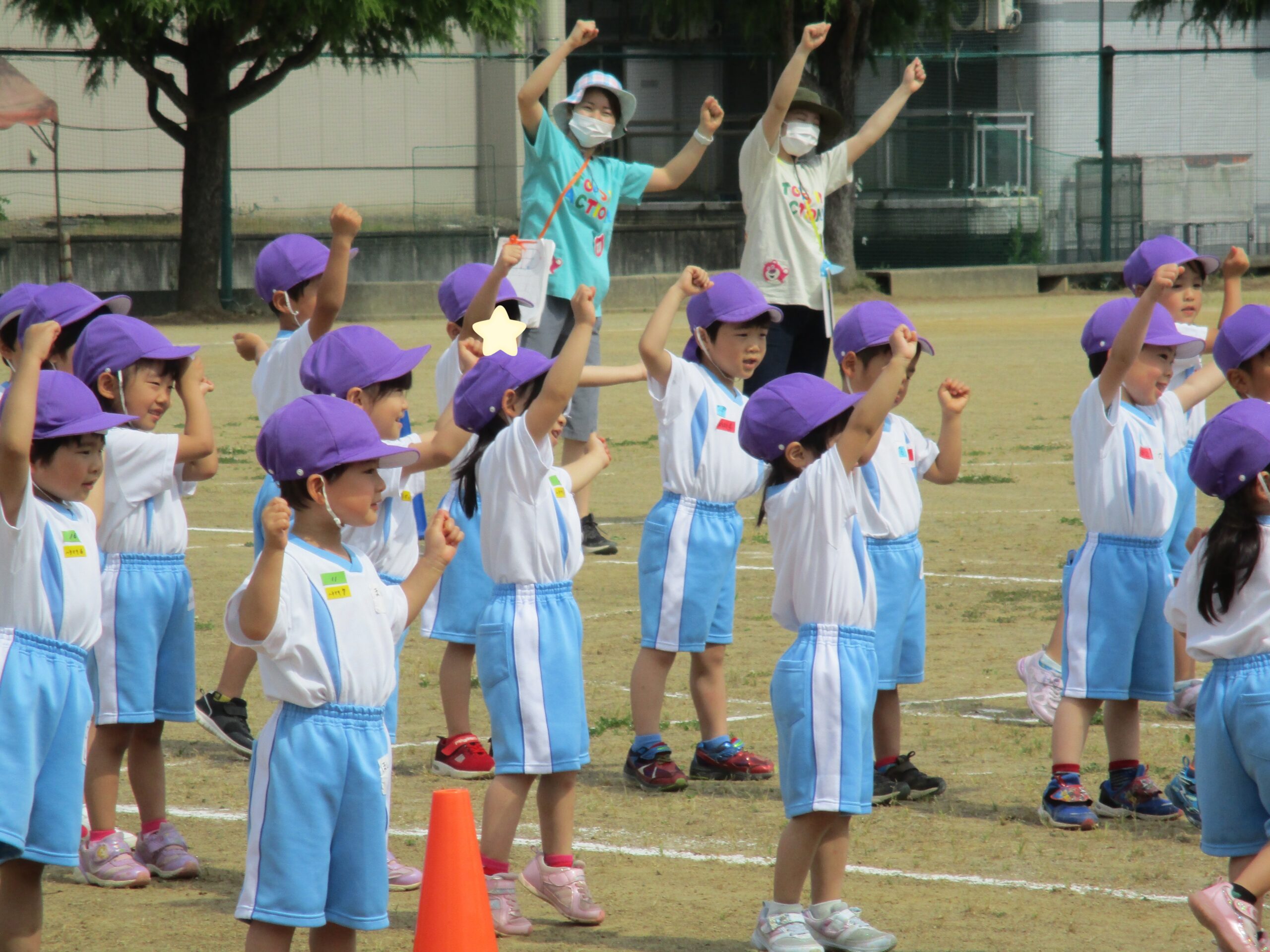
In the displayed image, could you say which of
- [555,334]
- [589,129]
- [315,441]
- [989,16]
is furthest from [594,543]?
[989,16]

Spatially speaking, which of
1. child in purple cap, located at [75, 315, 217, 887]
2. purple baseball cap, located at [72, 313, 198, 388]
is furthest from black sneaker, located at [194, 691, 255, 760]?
purple baseball cap, located at [72, 313, 198, 388]

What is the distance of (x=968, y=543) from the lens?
32.5ft

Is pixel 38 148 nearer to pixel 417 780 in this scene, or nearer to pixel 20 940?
pixel 417 780

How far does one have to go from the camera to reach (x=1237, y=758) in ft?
14.0

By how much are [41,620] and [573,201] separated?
16.8ft

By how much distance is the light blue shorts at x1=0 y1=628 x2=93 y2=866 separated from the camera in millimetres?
4020

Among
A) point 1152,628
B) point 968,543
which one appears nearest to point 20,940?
point 1152,628

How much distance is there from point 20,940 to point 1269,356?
411 centimetres

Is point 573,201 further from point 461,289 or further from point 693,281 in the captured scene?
point 693,281

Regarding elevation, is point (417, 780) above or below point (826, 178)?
below

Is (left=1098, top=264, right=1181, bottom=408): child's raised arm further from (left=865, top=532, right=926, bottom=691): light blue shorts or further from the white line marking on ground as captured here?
the white line marking on ground

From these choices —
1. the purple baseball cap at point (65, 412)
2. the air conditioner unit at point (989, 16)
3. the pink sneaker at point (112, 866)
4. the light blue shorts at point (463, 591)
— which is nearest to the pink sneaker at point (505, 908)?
the pink sneaker at point (112, 866)

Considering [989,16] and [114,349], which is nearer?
[114,349]

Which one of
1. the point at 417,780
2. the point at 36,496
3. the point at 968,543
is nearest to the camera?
the point at 36,496
